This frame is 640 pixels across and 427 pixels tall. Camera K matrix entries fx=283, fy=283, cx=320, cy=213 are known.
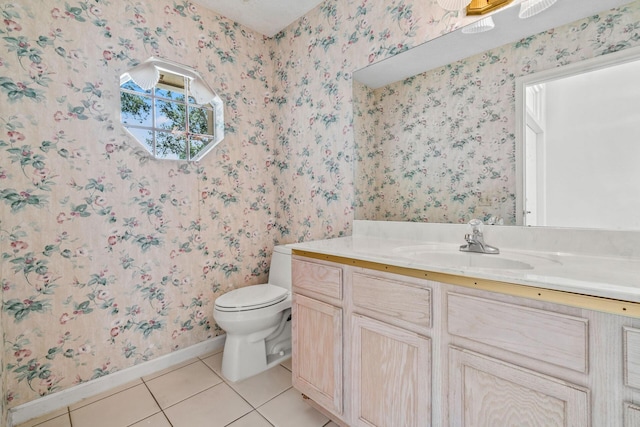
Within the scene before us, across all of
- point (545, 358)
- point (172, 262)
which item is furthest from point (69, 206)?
point (545, 358)

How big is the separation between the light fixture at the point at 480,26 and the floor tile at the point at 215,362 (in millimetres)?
2334

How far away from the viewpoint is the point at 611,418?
64 centimetres

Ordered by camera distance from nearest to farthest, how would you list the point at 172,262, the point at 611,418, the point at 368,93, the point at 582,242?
the point at 611,418
the point at 582,242
the point at 368,93
the point at 172,262

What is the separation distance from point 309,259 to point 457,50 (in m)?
1.24

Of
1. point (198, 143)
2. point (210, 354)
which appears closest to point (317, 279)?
point (210, 354)

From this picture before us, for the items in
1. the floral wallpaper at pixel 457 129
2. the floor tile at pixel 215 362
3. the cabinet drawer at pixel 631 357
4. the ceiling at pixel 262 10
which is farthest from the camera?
the ceiling at pixel 262 10

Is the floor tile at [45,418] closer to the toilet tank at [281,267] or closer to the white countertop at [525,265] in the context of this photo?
the toilet tank at [281,267]

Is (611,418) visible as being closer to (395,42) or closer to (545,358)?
(545,358)

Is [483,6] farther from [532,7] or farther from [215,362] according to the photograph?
[215,362]

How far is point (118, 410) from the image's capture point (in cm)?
147

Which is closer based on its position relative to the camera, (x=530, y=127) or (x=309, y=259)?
(x=530, y=127)

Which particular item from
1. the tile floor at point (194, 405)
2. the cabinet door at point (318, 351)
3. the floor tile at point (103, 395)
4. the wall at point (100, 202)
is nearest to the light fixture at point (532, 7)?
the cabinet door at point (318, 351)

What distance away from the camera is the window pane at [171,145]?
6.03 ft

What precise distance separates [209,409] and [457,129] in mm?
1898
